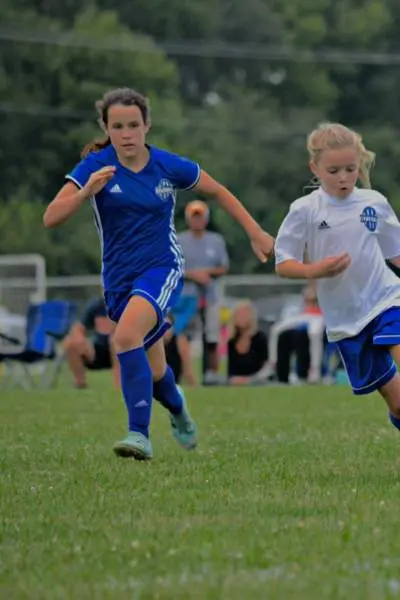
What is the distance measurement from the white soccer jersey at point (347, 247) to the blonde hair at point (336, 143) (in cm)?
14

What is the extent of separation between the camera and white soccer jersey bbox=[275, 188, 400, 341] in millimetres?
8227

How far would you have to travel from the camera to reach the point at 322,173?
824 centimetres

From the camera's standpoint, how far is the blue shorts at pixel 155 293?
9125 millimetres

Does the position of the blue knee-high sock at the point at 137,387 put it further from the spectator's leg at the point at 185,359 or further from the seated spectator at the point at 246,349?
the seated spectator at the point at 246,349

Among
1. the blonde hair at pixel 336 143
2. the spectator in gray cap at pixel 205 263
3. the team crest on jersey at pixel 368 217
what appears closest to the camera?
the blonde hair at pixel 336 143

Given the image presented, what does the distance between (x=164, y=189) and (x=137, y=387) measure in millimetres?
1060

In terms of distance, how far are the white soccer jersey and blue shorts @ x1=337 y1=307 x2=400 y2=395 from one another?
0.15ft

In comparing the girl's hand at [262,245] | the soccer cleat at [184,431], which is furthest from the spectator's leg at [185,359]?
the girl's hand at [262,245]

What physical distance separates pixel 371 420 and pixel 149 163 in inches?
155

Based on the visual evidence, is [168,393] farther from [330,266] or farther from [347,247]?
[330,266]

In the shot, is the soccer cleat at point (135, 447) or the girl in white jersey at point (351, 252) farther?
the soccer cleat at point (135, 447)

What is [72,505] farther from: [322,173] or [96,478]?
[322,173]

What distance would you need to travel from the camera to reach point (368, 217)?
8.30m

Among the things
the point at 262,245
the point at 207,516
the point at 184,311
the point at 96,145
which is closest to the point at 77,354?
the point at 184,311
